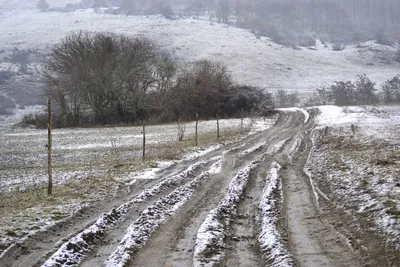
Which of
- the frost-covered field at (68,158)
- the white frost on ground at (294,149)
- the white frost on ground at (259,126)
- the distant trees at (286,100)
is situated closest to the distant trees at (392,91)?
the distant trees at (286,100)

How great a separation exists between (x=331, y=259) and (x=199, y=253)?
2435mm

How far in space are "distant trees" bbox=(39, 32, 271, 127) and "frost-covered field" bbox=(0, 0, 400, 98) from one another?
50925 millimetres

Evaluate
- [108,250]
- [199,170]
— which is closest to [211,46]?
[199,170]

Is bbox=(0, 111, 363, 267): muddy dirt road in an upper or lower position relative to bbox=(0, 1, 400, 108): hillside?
lower

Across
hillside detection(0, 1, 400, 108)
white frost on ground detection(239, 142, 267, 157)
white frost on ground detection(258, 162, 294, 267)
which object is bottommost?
white frost on ground detection(258, 162, 294, 267)

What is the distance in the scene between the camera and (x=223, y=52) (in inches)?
5384

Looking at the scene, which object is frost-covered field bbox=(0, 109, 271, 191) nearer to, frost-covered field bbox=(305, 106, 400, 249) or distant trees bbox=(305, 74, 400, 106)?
frost-covered field bbox=(305, 106, 400, 249)

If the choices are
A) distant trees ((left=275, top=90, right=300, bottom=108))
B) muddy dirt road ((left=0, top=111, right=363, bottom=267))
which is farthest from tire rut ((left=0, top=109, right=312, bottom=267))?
distant trees ((left=275, top=90, right=300, bottom=108))

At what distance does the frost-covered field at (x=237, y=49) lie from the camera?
124m

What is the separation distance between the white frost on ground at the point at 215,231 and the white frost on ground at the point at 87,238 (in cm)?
229

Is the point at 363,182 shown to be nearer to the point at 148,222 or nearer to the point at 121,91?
the point at 148,222

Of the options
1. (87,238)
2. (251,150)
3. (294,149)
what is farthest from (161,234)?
(294,149)

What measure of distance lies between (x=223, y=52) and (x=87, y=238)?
13115 centimetres

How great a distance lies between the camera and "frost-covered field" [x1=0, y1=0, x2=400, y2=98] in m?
124
